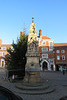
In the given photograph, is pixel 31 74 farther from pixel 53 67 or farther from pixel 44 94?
pixel 53 67

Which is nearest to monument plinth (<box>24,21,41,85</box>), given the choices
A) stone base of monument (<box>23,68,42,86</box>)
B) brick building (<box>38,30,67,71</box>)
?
stone base of monument (<box>23,68,42,86</box>)

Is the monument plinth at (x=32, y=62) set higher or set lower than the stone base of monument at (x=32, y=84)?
higher

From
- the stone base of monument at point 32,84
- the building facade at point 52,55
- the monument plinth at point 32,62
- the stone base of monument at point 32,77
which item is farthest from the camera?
the building facade at point 52,55

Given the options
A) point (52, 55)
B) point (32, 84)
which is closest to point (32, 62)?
point (32, 84)

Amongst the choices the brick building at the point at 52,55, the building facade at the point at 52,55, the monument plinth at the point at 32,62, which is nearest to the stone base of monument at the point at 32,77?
the monument plinth at the point at 32,62

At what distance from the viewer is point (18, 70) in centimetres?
1381

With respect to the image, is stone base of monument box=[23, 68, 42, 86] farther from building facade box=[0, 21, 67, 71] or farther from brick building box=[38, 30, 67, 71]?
brick building box=[38, 30, 67, 71]

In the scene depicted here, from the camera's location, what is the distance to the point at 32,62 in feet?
32.9

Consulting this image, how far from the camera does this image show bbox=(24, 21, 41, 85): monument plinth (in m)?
9.43

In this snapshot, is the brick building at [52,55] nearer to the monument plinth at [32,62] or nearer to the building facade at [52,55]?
the building facade at [52,55]

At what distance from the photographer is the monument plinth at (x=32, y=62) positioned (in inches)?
371

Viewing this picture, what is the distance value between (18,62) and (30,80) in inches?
220

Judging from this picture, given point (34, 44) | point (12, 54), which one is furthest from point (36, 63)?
point (12, 54)

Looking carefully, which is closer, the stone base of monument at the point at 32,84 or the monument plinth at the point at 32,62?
the stone base of monument at the point at 32,84
